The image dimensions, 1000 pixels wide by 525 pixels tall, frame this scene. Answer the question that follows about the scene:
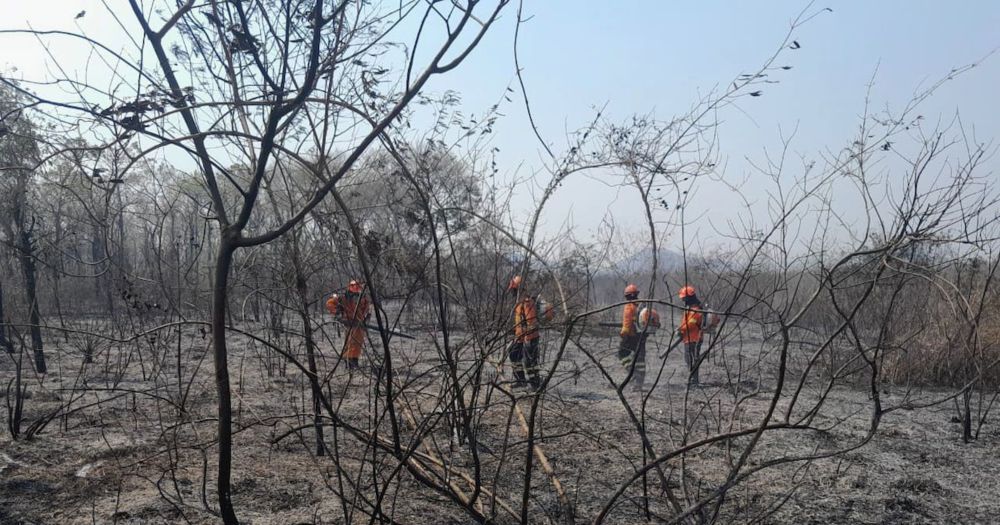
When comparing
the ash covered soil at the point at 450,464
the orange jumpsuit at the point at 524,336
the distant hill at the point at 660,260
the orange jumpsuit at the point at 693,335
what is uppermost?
the distant hill at the point at 660,260

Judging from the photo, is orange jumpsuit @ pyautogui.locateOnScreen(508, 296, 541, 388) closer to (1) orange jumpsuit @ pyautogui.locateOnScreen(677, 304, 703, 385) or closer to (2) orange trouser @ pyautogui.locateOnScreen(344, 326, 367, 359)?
(2) orange trouser @ pyautogui.locateOnScreen(344, 326, 367, 359)

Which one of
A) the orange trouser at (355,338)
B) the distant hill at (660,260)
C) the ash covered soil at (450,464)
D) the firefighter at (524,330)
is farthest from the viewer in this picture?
the distant hill at (660,260)

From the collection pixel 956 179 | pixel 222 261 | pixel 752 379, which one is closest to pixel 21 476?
pixel 222 261

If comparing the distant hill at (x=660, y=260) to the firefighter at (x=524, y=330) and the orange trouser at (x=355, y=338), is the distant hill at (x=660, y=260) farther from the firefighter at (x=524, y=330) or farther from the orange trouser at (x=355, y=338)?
the orange trouser at (x=355, y=338)

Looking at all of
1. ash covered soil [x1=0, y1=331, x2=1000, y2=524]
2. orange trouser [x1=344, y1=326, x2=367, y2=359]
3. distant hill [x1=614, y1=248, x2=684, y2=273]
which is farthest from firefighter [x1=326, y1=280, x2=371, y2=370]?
distant hill [x1=614, y1=248, x2=684, y2=273]

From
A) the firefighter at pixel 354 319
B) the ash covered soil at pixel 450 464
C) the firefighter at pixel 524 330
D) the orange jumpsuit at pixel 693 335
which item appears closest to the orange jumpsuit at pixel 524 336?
the firefighter at pixel 524 330

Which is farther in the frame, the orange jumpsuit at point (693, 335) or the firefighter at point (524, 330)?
the orange jumpsuit at point (693, 335)

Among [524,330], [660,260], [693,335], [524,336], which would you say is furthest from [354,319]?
[693,335]

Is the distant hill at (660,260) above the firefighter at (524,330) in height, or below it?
above

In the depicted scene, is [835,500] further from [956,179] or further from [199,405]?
[199,405]

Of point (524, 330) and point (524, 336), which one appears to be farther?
point (524, 330)

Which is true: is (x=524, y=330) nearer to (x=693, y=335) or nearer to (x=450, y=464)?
(x=450, y=464)

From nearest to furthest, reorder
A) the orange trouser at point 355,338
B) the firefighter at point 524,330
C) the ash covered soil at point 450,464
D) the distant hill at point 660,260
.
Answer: the orange trouser at point 355,338
the firefighter at point 524,330
the ash covered soil at point 450,464
the distant hill at point 660,260

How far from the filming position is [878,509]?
453 cm
